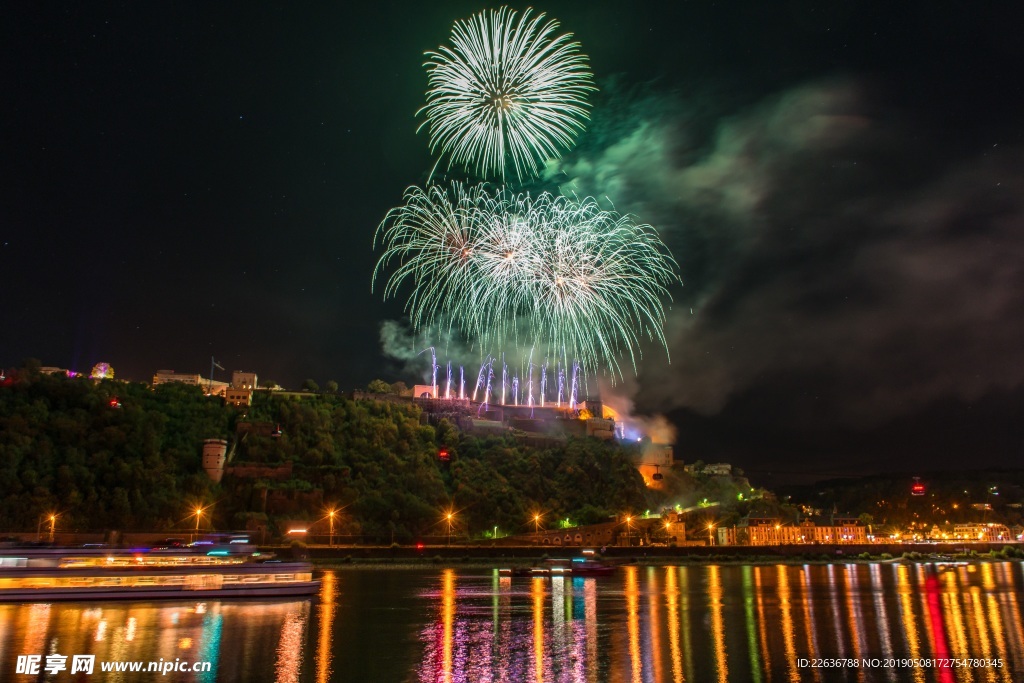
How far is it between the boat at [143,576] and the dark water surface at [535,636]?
812mm

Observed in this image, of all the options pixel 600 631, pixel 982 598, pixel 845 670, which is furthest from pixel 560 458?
pixel 845 670

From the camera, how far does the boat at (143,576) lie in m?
25.7

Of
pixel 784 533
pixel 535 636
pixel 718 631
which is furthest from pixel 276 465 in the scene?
pixel 784 533

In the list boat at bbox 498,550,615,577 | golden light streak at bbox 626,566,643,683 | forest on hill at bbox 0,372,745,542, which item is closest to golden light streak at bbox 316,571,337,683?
golden light streak at bbox 626,566,643,683

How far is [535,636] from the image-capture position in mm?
20125

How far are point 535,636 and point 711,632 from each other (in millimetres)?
4936

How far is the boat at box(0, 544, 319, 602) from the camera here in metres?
25.7

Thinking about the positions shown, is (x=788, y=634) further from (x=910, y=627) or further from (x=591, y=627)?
(x=591, y=627)

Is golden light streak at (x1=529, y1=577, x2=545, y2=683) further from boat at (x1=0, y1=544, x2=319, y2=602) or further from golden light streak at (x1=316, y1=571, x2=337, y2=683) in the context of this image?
boat at (x1=0, y1=544, x2=319, y2=602)

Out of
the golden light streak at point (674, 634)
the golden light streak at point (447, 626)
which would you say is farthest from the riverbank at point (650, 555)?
the golden light streak at point (674, 634)

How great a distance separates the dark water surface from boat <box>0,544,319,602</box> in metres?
0.81

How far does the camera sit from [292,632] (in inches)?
779

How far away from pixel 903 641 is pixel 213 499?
217 ft

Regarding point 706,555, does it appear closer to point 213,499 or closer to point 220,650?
point 213,499
